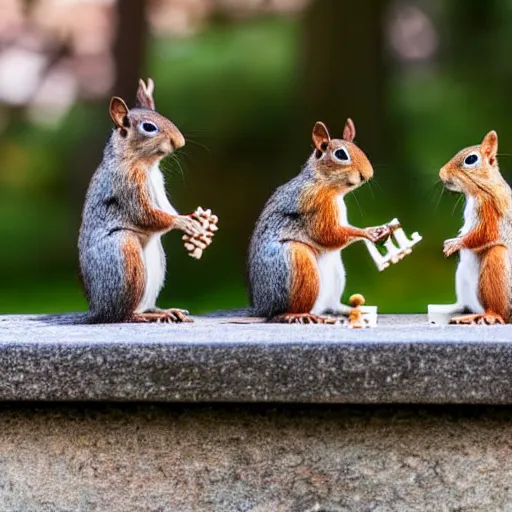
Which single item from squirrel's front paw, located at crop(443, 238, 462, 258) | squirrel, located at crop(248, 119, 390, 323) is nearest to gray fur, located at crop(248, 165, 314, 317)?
squirrel, located at crop(248, 119, 390, 323)

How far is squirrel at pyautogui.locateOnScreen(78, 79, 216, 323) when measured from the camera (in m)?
2.76

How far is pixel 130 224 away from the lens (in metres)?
2.78

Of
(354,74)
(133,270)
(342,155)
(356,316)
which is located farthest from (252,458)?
(354,74)

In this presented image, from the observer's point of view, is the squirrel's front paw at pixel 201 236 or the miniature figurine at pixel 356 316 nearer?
the miniature figurine at pixel 356 316

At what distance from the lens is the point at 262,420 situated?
7.79 ft

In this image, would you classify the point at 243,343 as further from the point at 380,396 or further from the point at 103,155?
the point at 103,155

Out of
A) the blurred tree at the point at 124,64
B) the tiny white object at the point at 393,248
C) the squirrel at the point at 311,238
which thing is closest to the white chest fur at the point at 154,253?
the squirrel at the point at 311,238

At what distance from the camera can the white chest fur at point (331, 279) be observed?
2838 mm

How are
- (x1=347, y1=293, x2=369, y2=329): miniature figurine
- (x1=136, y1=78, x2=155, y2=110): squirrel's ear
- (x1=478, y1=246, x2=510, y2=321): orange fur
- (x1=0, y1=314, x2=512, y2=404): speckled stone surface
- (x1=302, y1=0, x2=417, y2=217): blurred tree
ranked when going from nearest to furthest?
(x1=0, y1=314, x2=512, y2=404): speckled stone surface, (x1=347, y1=293, x2=369, y2=329): miniature figurine, (x1=478, y1=246, x2=510, y2=321): orange fur, (x1=136, y1=78, x2=155, y2=110): squirrel's ear, (x1=302, y1=0, x2=417, y2=217): blurred tree

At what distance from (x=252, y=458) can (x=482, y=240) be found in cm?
81

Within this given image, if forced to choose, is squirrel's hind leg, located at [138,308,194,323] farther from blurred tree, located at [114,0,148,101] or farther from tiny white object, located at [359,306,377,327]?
blurred tree, located at [114,0,148,101]

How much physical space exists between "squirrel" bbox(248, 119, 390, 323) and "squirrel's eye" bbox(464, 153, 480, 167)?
235 millimetres

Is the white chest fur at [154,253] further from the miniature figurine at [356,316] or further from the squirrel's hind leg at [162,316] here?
the miniature figurine at [356,316]

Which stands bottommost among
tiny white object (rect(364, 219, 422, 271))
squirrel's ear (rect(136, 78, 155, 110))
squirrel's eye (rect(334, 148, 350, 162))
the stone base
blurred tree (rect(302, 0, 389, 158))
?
the stone base
